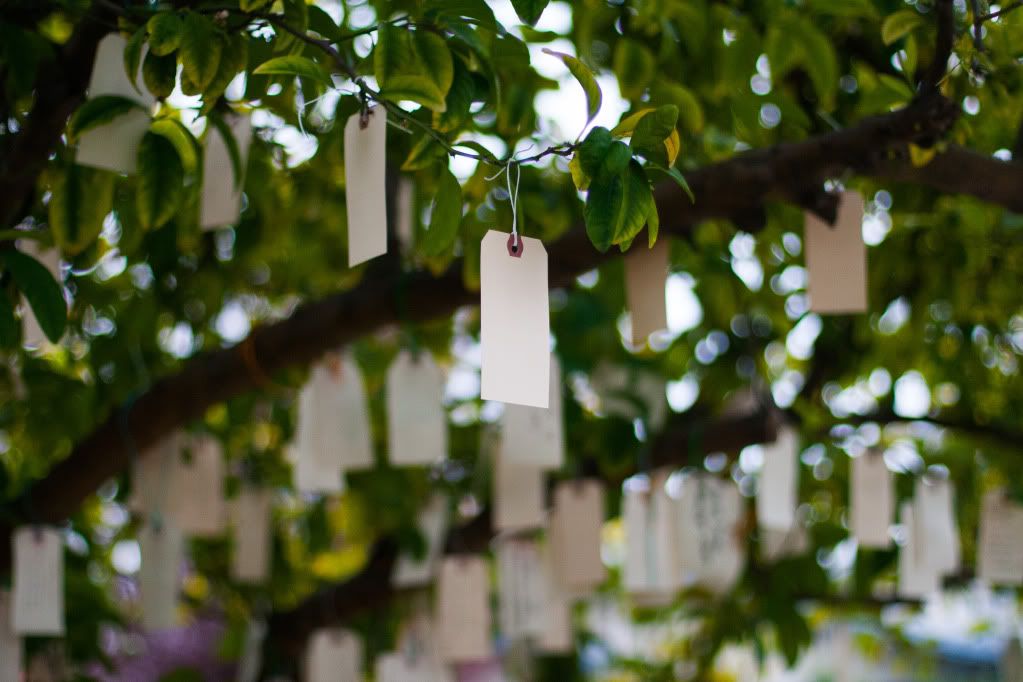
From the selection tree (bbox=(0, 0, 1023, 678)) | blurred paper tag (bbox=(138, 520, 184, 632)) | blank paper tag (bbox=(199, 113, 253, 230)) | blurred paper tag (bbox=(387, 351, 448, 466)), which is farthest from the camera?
blurred paper tag (bbox=(138, 520, 184, 632))

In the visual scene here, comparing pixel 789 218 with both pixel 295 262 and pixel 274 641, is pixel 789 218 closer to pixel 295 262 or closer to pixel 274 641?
pixel 295 262

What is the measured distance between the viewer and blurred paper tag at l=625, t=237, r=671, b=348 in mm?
1309

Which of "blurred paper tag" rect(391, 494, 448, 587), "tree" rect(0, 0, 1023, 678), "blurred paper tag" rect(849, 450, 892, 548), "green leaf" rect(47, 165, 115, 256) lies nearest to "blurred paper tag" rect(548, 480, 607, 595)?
"tree" rect(0, 0, 1023, 678)

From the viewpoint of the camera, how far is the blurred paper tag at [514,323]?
827mm

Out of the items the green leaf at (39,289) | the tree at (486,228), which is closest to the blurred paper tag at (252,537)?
the tree at (486,228)

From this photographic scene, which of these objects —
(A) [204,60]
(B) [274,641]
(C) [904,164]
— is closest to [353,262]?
(A) [204,60]

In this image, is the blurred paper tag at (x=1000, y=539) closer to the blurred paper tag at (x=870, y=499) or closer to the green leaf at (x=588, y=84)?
the blurred paper tag at (x=870, y=499)

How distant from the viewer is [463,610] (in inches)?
70.5

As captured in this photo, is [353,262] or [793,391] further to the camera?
[793,391]

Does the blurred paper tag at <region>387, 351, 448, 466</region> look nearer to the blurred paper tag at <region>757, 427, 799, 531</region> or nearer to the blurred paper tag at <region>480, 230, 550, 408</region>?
the blurred paper tag at <region>757, 427, 799, 531</region>

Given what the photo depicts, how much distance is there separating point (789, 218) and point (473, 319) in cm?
78

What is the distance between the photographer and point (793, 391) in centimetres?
228

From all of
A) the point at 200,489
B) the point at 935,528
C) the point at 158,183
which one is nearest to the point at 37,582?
the point at 200,489

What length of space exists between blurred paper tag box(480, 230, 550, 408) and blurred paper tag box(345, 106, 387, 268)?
4.6 inches
